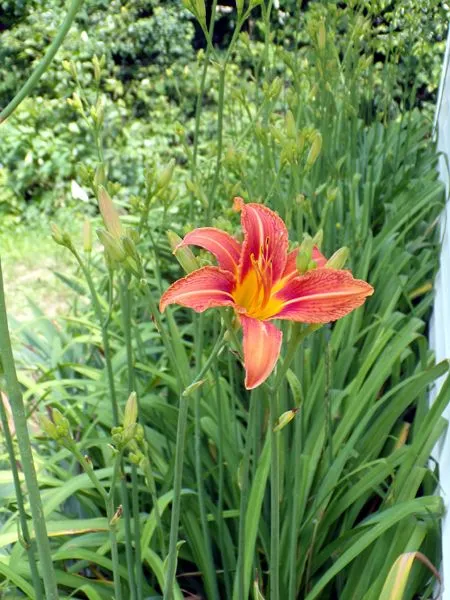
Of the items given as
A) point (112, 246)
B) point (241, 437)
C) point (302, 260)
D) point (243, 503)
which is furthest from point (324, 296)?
point (241, 437)

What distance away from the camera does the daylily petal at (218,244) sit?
0.85m

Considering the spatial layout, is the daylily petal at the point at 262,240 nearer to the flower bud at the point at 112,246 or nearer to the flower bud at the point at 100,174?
the flower bud at the point at 112,246

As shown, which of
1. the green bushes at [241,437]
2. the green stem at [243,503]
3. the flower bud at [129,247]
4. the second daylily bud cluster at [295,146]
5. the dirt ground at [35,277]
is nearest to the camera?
the flower bud at [129,247]

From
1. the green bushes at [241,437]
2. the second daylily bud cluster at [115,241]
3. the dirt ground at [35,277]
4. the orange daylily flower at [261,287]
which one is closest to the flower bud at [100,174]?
the green bushes at [241,437]

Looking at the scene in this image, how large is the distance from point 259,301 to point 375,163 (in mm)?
2865

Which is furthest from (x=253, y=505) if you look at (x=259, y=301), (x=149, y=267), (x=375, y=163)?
(x=375, y=163)

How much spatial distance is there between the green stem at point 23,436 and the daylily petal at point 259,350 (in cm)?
22

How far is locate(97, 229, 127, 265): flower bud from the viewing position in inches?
35.5

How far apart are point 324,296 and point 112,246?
279 millimetres

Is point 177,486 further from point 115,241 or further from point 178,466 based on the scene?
point 115,241

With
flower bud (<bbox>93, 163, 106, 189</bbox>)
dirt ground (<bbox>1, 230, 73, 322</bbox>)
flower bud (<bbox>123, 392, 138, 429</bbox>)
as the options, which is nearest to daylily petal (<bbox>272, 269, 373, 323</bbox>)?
flower bud (<bbox>123, 392, 138, 429</bbox>)

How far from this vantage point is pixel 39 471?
1943mm

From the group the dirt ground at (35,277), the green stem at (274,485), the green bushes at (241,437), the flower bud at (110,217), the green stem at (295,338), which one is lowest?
the dirt ground at (35,277)

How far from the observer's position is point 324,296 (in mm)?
798
